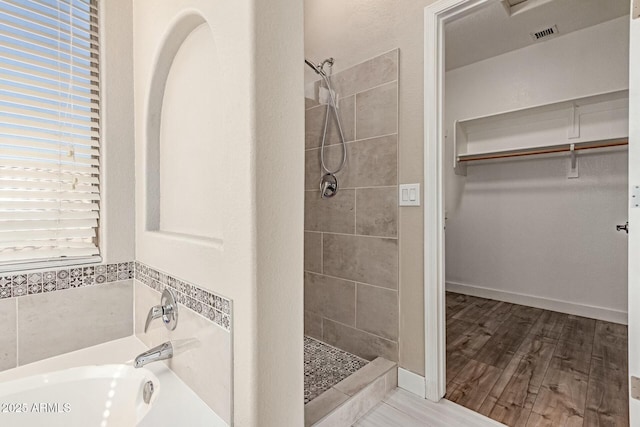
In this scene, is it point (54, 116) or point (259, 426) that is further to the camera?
point (54, 116)

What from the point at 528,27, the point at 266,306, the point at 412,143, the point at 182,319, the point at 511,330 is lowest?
the point at 511,330

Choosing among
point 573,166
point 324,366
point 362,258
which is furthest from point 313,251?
point 573,166

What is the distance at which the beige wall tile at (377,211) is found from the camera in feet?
6.15

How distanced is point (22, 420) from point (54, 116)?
1145mm

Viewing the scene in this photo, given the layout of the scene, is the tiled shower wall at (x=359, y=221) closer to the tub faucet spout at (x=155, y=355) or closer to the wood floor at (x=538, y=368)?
the wood floor at (x=538, y=368)

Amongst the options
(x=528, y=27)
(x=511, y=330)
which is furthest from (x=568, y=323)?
(x=528, y=27)

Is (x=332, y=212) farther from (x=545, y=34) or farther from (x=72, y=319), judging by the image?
(x=545, y=34)

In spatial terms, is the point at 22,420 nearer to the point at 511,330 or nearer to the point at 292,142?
the point at 292,142

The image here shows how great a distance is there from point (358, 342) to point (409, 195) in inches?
40.5

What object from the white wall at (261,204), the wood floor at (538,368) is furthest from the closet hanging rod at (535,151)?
the white wall at (261,204)

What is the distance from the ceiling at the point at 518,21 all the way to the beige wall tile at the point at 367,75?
0.90 m

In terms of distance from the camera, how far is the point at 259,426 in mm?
888

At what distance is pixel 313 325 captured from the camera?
2424 millimetres

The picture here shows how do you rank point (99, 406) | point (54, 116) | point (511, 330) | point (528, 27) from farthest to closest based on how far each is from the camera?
point (528, 27), point (511, 330), point (54, 116), point (99, 406)
